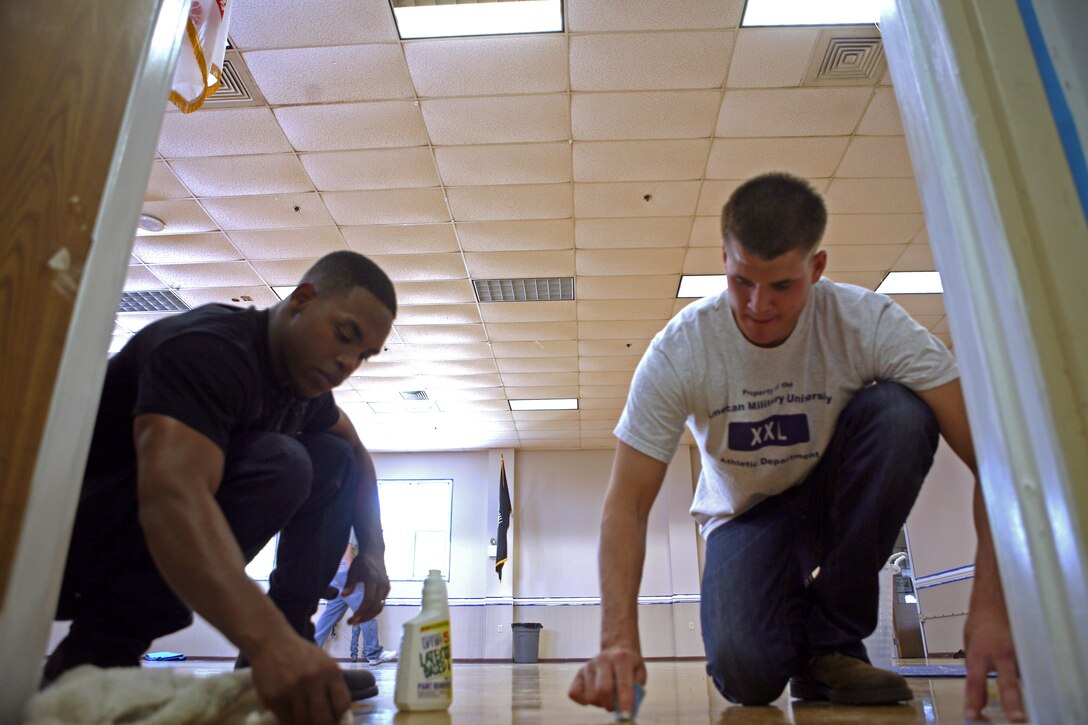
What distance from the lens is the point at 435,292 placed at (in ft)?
17.3

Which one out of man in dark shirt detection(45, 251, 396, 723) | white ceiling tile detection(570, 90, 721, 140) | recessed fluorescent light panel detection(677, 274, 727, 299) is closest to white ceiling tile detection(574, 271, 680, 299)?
recessed fluorescent light panel detection(677, 274, 727, 299)

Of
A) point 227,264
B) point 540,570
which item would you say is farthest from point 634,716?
point 540,570

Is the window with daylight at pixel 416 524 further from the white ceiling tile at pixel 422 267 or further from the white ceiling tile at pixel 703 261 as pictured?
the white ceiling tile at pixel 703 261

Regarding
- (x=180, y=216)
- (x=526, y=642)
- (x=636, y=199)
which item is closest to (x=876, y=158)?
(x=636, y=199)

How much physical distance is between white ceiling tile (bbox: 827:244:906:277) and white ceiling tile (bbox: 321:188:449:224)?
2520mm

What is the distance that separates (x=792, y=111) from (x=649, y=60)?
80 centimetres

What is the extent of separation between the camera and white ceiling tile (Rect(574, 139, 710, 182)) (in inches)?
145

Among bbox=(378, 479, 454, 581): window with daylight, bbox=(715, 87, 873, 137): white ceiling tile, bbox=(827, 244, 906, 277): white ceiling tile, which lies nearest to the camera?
bbox=(715, 87, 873, 137): white ceiling tile

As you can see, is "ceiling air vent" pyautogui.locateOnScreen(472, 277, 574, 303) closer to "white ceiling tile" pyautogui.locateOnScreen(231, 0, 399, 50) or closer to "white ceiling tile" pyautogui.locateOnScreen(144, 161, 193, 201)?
"white ceiling tile" pyautogui.locateOnScreen(144, 161, 193, 201)

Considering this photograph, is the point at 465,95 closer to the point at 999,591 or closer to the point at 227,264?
the point at 227,264

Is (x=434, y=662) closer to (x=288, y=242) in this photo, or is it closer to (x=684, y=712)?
(x=684, y=712)

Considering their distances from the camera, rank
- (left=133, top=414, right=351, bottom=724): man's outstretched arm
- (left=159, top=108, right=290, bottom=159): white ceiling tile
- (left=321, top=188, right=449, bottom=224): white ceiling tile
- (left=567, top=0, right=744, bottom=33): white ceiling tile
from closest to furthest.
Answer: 1. (left=133, top=414, right=351, bottom=724): man's outstretched arm
2. (left=567, top=0, right=744, bottom=33): white ceiling tile
3. (left=159, top=108, right=290, bottom=159): white ceiling tile
4. (left=321, top=188, right=449, bottom=224): white ceiling tile

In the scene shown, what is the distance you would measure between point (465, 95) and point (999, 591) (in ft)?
9.94

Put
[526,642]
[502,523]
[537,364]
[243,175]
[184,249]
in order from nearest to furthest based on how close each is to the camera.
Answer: [243,175]
[184,249]
[537,364]
[526,642]
[502,523]
